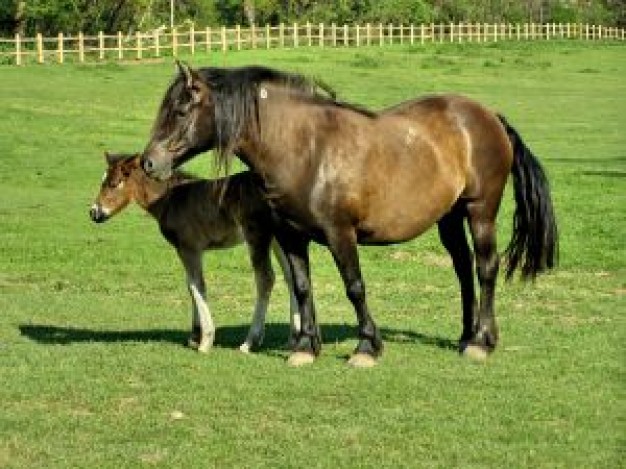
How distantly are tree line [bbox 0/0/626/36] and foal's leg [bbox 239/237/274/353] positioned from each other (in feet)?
182

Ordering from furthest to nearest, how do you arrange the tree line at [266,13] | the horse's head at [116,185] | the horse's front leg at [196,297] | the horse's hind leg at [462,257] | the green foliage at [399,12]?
the green foliage at [399,12], the tree line at [266,13], the horse's head at [116,185], the horse's hind leg at [462,257], the horse's front leg at [196,297]

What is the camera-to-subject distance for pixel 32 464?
7465mm

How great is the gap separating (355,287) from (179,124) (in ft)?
6.38

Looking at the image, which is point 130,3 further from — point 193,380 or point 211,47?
point 193,380

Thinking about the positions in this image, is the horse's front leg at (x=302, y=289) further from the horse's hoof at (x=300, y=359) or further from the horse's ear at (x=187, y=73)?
the horse's ear at (x=187, y=73)

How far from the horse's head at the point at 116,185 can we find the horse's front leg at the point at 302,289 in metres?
1.97

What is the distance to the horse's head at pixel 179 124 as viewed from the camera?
→ 388 inches

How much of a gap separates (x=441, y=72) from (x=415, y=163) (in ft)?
148

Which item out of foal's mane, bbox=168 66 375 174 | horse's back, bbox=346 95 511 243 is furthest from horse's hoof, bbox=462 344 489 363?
foal's mane, bbox=168 66 375 174

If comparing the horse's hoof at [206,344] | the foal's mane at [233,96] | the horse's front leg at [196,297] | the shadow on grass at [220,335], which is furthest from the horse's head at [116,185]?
the foal's mane at [233,96]

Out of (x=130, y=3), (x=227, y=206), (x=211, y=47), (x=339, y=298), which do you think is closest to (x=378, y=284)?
(x=339, y=298)

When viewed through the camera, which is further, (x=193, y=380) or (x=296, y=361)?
(x=296, y=361)

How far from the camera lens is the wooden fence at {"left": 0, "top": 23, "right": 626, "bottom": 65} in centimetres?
5269

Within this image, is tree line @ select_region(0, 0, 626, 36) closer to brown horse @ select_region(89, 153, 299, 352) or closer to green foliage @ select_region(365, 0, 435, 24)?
green foliage @ select_region(365, 0, 435, 24)
